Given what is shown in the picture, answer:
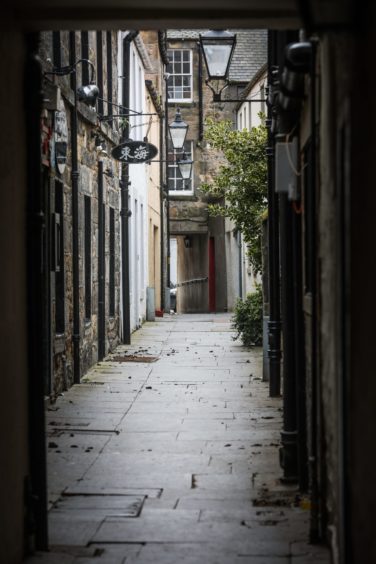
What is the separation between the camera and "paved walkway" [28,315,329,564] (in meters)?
6.58

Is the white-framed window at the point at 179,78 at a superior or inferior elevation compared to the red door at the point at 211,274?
superior

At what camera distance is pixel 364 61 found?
4363mm

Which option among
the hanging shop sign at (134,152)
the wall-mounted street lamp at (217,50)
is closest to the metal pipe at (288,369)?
the wall-mounted street lamp at (217,50)

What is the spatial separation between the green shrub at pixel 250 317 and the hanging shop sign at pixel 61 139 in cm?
589

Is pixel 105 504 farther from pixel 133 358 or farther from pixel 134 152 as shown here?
pixel 134 152

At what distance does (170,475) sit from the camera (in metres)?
8.73

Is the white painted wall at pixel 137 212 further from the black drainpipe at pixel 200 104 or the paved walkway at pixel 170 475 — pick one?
the black drainpipe at pixel 200 104

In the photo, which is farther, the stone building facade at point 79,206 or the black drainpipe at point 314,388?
the stone building facade at point 79,206

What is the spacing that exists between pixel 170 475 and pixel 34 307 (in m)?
2.66

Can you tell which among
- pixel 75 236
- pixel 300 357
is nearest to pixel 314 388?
pixel 300 357

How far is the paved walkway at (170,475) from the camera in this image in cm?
658

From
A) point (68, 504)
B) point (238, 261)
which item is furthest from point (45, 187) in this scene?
point (238, 261)

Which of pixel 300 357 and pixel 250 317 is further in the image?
pixel 250 317

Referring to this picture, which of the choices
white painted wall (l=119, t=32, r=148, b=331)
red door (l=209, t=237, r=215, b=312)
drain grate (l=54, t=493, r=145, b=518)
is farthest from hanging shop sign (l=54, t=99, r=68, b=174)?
red door (l=209, t=237, r=215, b=312)
